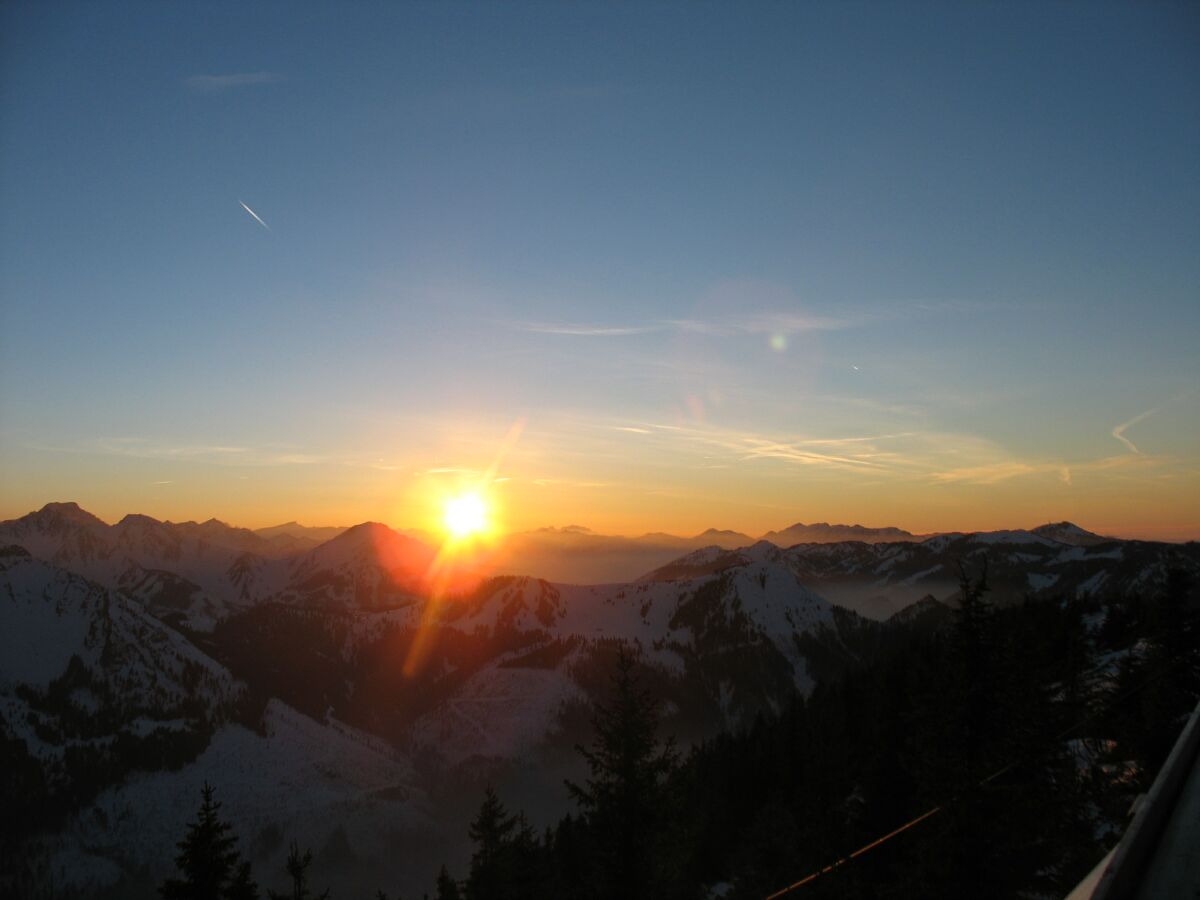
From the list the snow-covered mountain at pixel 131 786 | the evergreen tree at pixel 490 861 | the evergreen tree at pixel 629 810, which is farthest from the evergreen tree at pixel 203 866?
the snow-covered mountain at pixel 131 786

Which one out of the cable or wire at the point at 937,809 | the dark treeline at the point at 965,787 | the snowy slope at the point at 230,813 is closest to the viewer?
the cable or wire at the point at 937,809

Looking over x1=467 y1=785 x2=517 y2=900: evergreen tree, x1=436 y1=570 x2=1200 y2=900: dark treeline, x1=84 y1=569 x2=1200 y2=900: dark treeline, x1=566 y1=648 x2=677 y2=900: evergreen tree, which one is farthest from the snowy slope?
x1=566 y1=648 x2=677 y2=900: evergreen tree

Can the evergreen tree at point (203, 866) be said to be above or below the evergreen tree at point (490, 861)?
above

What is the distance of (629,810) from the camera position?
1972 cm

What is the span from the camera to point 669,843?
19.6m

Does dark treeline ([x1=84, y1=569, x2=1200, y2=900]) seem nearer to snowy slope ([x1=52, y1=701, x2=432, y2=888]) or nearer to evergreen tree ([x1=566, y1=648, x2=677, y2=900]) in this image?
evergreen tree ([x1=566, y1=648, x2=677, y2=900])

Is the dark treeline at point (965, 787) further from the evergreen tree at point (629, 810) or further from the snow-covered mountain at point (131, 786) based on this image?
the snow-covered mountain at point (131, 786)

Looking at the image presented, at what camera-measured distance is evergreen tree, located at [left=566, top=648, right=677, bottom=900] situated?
19547 mm

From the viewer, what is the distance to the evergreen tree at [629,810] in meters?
19.5

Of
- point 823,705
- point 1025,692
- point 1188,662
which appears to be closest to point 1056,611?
point 823,705

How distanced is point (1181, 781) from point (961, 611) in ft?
47.4

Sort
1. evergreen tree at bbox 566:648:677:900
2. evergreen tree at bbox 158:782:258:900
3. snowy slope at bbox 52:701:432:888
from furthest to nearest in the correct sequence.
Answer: snowy slope at bbox 52:701:432:888 → evergreen tree at bbox 158:782:258:900 → evergreen tree at bbox 566:648:677:900

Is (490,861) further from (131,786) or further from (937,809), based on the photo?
(131,786)

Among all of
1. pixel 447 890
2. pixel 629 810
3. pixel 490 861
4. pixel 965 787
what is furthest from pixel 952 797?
pixel 447 890
